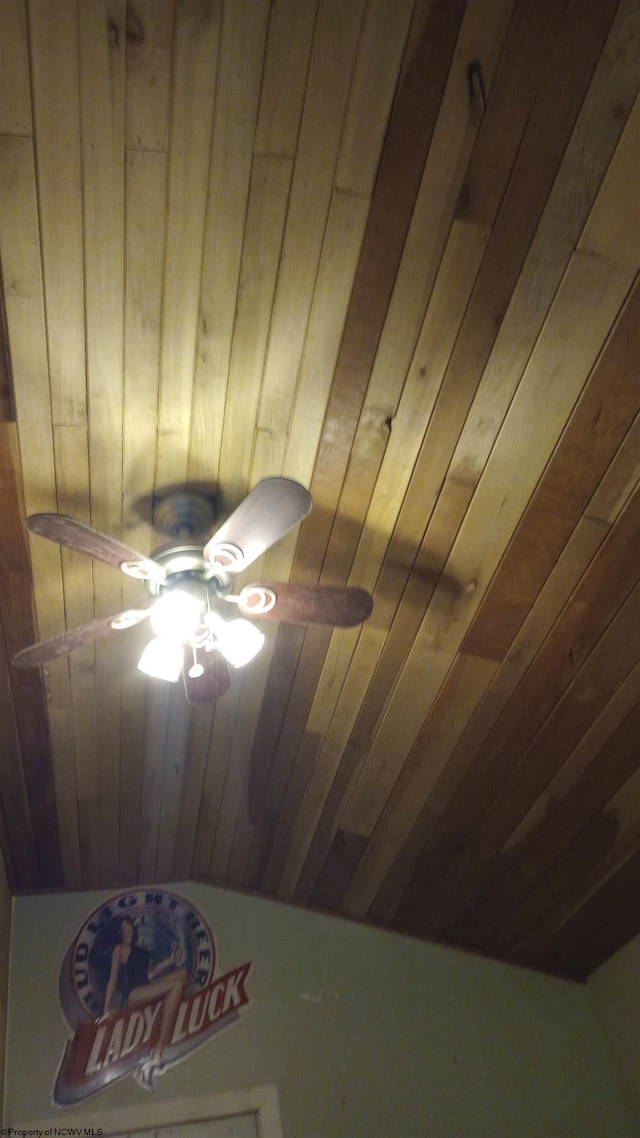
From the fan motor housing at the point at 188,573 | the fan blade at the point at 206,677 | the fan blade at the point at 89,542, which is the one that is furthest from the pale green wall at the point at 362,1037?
the fan blade at the point at 89,542

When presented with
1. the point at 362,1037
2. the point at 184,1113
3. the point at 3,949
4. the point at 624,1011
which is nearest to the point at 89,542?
the point at 3,949

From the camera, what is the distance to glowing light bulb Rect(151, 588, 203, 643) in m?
1.65

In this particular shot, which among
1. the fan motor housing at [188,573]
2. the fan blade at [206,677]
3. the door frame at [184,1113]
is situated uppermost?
the fan motor housing at [188,573]

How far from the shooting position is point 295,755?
2.44 meters

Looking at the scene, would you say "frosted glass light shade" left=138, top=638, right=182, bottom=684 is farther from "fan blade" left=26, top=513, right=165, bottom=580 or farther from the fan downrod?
the fan downrod

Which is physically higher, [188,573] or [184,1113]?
[188,573]

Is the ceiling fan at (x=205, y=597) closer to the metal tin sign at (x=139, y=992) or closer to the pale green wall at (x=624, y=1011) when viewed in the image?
the metal tin sign at (x=139, y=992)

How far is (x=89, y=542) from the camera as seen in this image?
4.82 feet

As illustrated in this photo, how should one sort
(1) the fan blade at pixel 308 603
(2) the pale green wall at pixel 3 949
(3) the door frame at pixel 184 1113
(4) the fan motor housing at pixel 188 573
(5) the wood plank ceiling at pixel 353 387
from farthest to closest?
(2) the pale green wall at pixel 3 949 → (3) the door frame at pixel 184 1113 → (4) the fan motor housing at pixel 188 573 → (1) the fan blade at pixel 308 603 → (5) the wood plank ceiling at pixel 353 387

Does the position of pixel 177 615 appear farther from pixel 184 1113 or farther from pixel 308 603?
pixel 184 1113

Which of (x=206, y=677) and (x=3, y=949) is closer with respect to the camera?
(x=206, y=677)

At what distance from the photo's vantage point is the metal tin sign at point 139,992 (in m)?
2.62

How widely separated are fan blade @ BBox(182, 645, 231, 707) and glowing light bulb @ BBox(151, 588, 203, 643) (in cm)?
8

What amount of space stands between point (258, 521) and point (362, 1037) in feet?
7.54
